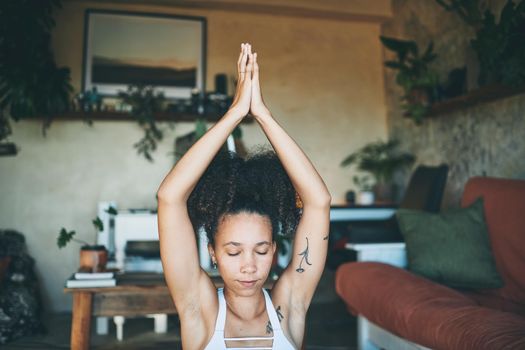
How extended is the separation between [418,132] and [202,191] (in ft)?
10.9

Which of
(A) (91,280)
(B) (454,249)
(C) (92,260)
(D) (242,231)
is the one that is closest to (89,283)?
(A) (91,280)

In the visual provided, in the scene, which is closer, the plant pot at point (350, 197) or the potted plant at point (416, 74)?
the potted plant at point (416, 74)

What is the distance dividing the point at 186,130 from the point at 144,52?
0.82 m

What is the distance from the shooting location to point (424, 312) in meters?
1.85

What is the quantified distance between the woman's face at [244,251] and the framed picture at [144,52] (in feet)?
11.2

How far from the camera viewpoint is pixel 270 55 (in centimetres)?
468

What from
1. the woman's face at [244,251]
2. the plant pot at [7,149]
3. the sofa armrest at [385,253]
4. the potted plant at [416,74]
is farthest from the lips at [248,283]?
the plant pot at [7,149]

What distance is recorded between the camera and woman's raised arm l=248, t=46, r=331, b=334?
3.99 ft

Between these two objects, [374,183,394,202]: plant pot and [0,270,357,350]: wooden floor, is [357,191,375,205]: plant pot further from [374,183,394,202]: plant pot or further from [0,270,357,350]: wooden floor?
[0,270,357,350]: wooden floor

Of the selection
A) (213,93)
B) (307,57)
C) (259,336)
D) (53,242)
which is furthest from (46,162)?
(259,336)

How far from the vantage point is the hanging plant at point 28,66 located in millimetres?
3682

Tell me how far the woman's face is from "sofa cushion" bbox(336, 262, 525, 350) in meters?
0.78

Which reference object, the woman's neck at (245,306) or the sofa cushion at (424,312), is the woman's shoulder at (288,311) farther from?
the sofa cushion at (424,312)

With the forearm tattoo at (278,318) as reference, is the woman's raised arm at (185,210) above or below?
above
